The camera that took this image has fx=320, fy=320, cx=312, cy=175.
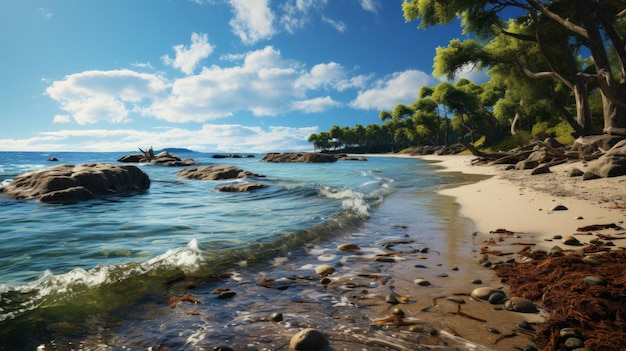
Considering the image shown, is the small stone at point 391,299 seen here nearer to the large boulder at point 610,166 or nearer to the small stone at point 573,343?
the small stone at point 573,343

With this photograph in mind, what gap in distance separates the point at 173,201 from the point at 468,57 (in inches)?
992

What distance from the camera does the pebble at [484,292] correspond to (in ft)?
11.1

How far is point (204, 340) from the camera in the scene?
2.73 meters

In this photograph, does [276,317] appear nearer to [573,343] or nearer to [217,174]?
[573,343]

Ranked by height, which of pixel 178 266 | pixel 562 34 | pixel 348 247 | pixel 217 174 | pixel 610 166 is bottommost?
pixel 348 247

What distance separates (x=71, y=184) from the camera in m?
13.0

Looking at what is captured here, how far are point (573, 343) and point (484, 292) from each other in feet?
3.40

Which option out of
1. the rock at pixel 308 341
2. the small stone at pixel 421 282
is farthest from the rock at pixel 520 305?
the rock at pixel 308 341

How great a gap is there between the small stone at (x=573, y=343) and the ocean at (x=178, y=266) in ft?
4.09

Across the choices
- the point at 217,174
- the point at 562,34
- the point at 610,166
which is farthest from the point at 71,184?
the point at 562,34

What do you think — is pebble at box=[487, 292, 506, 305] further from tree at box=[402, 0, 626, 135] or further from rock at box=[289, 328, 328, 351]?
tree at box=[402, 0, 626, 135]

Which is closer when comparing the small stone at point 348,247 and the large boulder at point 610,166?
the small stone at point 348,247

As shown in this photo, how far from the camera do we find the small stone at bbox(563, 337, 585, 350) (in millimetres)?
2379

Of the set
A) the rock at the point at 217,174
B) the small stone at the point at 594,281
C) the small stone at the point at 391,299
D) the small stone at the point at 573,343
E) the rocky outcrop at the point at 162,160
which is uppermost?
the rocky outcrop at the point at 162,160
